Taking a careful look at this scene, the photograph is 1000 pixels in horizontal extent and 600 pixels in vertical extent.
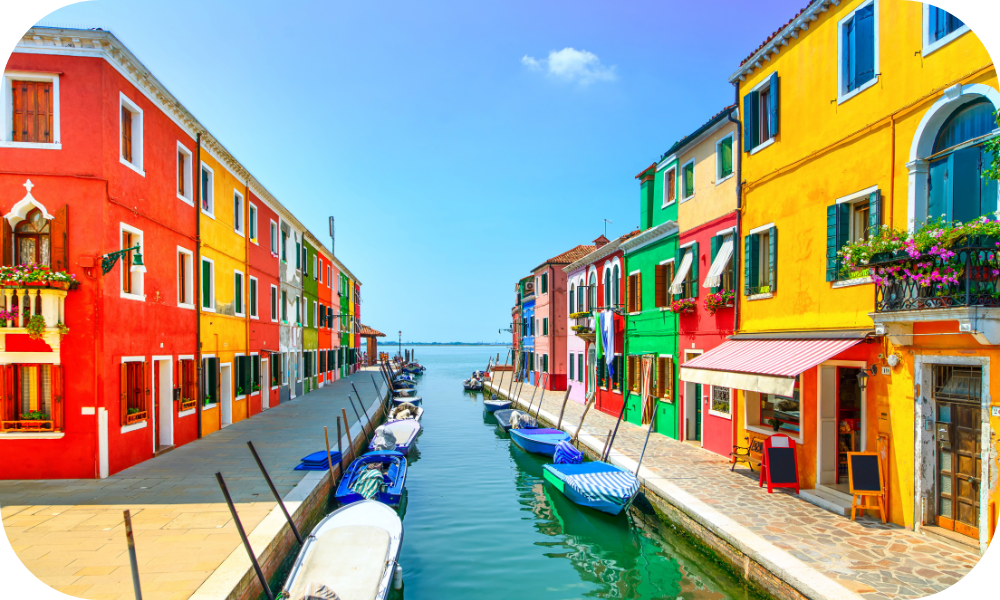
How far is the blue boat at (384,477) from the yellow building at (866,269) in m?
7.13

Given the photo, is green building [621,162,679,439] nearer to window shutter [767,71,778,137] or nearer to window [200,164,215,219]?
window shutter [767,71,778,137]

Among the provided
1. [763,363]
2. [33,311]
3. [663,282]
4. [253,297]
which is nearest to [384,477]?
[33,311]

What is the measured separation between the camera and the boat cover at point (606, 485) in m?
11.2

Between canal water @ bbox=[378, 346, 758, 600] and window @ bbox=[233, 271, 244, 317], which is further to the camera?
window @ bbox=[233, 271, 244, 317]

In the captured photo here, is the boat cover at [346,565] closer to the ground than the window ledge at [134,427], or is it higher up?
closer to the ground

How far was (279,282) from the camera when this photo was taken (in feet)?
88.3

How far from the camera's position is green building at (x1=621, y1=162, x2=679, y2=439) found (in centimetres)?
1672

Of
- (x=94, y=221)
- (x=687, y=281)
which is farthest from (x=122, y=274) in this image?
(x=687, y=281)

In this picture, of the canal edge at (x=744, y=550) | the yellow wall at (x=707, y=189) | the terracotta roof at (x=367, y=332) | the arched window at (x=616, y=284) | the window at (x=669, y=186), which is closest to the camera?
the canal edge at (x=744, y=550)

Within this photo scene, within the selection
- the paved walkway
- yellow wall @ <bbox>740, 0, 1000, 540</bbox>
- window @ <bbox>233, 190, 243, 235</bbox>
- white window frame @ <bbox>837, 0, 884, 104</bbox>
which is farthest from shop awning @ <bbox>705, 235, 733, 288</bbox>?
window @ <bbox>233, 190, 243, 235</bbox>

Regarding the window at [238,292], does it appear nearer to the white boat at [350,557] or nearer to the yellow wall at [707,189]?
the white boat at [350,557]

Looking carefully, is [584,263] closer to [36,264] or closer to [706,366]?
[706,366]

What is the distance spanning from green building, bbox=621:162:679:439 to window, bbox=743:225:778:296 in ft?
12.9

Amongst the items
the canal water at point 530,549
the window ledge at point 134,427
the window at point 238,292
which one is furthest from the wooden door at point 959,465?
the window at point 238,292
